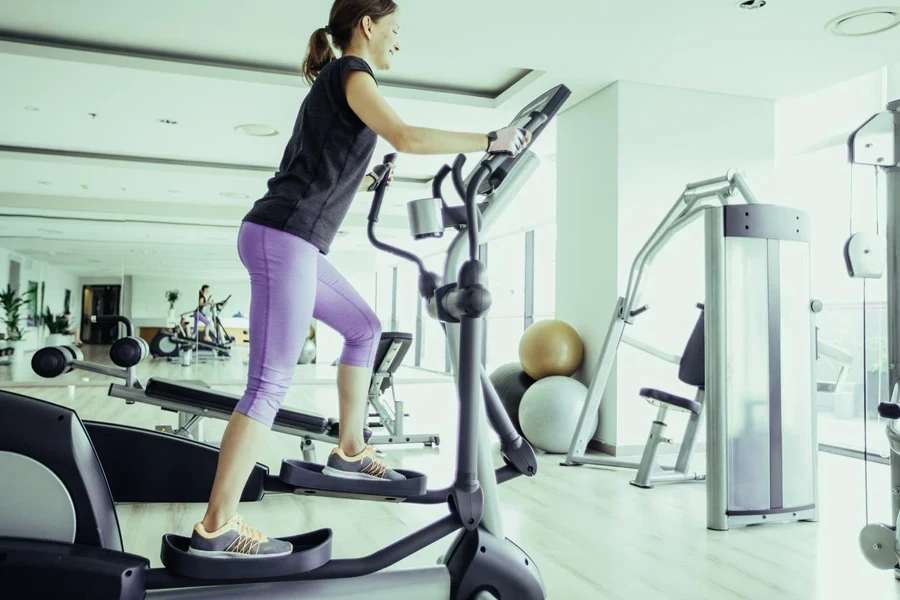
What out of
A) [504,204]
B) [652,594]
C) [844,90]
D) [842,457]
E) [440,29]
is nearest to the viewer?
[504,204]

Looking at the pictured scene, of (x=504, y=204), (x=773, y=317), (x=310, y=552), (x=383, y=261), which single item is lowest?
(x=310, y=552)

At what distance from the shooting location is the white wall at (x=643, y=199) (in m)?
4.02

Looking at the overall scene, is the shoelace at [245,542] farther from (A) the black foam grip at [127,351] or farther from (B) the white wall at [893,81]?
(B) the white wall at [893,81]

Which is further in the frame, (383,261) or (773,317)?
(383,261)

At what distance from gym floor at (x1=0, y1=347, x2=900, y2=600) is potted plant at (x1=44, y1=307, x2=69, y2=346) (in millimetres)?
7568

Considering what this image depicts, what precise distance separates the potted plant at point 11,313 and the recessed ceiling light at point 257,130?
494 cm

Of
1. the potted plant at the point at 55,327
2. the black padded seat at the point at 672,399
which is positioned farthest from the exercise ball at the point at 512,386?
the potted plant at the point at 55,327

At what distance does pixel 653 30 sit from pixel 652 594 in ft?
8.40

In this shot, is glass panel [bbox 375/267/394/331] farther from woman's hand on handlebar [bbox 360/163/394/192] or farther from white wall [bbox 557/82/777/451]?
woman's hand on handlebar [bbox 360/163/394/192]

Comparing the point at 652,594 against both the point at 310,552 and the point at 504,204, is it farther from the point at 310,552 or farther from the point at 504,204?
the point at 504,204

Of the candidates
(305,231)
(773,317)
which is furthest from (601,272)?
(305,231)

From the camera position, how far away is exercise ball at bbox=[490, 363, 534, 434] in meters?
4.09

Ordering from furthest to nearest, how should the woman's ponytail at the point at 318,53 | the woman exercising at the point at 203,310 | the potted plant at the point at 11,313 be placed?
the woman exercising at the point at 203,310 → the potted plant at the point at 11,313 → the woman's ponytail at the point at 318,53

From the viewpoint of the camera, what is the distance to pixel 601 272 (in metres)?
4.14
